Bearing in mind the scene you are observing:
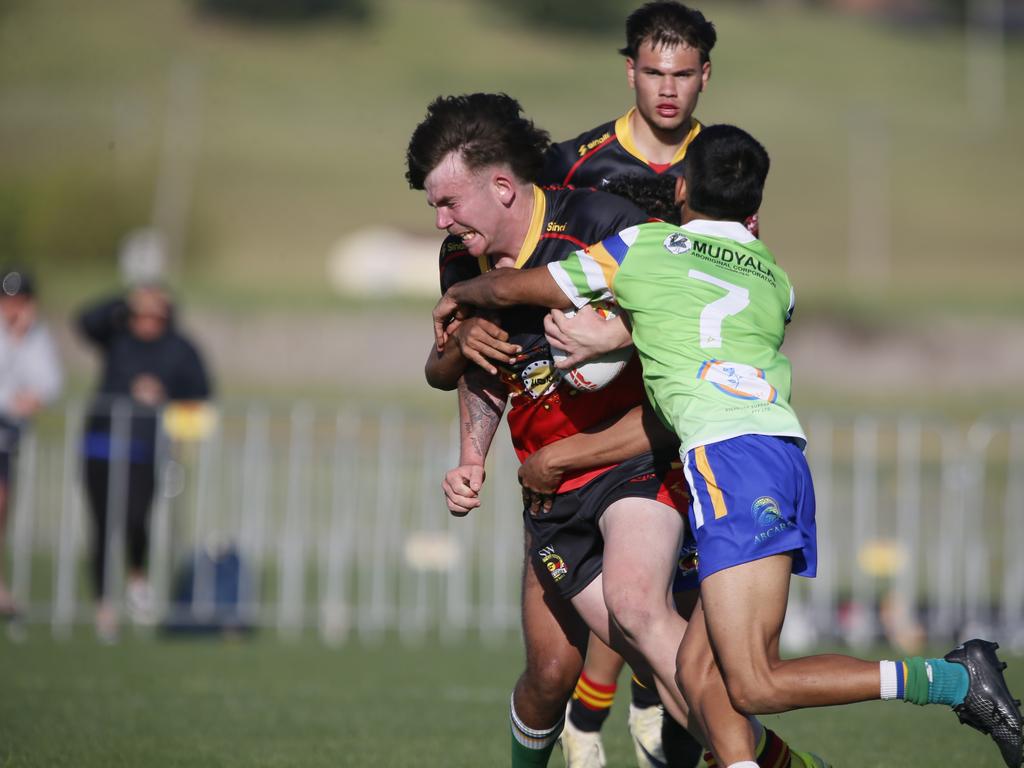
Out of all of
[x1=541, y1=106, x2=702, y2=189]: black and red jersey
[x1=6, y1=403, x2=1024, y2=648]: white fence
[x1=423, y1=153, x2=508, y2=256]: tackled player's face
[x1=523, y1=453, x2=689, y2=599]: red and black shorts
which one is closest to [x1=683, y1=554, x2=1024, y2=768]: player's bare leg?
[x1=523, y1=453, x2=689, y2=599]: red and black shorts

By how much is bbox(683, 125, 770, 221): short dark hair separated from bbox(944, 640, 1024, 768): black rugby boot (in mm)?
1489

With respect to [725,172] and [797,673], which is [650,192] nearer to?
[725,172]

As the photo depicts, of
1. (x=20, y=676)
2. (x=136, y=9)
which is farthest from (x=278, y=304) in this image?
(x=136, y=9)

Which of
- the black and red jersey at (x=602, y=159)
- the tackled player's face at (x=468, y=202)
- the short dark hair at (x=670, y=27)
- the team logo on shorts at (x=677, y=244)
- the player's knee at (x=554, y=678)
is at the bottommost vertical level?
the player's knee at (x=554, y=678)

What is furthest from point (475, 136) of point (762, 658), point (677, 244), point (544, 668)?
point (762, 658)

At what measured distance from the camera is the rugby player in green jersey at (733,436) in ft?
13.5

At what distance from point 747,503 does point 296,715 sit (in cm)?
367

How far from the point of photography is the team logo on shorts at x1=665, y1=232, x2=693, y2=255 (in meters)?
4.38

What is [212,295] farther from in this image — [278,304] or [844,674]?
[844,674]

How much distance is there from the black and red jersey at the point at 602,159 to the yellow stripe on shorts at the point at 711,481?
5.37 ft

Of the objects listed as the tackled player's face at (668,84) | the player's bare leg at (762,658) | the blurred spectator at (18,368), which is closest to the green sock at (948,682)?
the player's bare leg at (762,658)

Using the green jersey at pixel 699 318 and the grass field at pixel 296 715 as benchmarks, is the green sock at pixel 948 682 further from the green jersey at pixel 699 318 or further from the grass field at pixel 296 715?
the grass field at pixel 296 715

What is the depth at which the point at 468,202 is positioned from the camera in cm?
473

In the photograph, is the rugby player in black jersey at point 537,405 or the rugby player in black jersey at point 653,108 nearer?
the rugby player in black jersey at point 537,405
